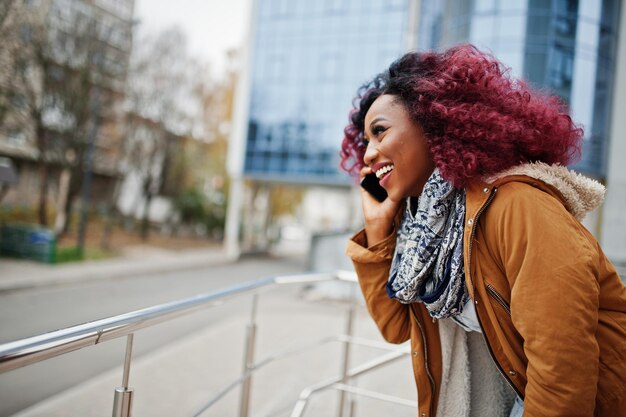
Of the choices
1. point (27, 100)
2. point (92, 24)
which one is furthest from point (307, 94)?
point (27, 100)

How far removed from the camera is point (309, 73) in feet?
76.5

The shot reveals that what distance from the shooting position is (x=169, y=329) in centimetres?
749

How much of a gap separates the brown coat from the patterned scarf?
66 mm

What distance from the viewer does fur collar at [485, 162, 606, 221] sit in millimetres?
1291

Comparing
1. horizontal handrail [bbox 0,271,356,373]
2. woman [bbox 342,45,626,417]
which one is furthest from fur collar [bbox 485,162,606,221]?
horizontal handrail [bbox 0,271,356,373]

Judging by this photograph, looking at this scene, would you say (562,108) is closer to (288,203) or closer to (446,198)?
(446,198)

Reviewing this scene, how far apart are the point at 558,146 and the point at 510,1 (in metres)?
15.0

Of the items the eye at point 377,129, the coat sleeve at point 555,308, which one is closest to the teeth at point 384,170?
the eye at point 377,129

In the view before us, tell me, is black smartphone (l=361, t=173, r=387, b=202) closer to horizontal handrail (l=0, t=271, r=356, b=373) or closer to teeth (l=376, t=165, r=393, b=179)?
teeth (l=376, t=165, r=393, b=179)

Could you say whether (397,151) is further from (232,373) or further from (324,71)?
(324,71)

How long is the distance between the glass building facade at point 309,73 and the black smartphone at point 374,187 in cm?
2050

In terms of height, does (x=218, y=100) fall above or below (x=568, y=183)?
above

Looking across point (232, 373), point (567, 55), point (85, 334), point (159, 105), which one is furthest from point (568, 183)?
point (159, 105)

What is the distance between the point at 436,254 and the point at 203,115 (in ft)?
76.2
